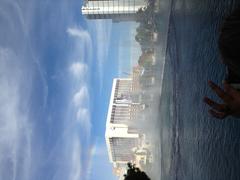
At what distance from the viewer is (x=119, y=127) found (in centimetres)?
10838

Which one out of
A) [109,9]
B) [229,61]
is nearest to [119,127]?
[109,9]

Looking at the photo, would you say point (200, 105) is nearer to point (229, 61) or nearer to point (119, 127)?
point (229, 61)

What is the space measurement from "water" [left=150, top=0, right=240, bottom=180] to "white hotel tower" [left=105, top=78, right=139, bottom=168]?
8196 cm

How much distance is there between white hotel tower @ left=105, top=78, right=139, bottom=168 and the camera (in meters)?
105

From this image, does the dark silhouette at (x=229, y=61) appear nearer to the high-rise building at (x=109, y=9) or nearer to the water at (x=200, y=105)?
the water at (x=200, y=105)

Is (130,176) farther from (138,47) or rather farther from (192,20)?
(138,47)

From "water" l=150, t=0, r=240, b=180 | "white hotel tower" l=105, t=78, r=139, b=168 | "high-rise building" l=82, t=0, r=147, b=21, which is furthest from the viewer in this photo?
"white hotel tower" l=105, t=78, r=139, b=168

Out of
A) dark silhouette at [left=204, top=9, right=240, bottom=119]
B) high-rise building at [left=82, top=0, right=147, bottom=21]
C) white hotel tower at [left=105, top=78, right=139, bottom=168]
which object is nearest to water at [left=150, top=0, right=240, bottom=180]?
dark silhouette at [left=204, top=9, right=240, bottom=119]

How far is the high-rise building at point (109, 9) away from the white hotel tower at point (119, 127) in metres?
33.2

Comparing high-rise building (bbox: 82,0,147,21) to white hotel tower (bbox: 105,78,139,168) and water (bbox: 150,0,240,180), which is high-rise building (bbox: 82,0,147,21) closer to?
white hotel tower (bbox: 105,78,139,168)

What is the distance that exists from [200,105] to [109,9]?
2439 inches

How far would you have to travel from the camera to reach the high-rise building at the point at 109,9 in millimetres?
70562

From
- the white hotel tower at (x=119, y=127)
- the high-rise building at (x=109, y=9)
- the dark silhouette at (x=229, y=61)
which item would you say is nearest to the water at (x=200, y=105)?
the dark silhouette at (x=229, y=61)

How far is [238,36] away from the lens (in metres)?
4.51
